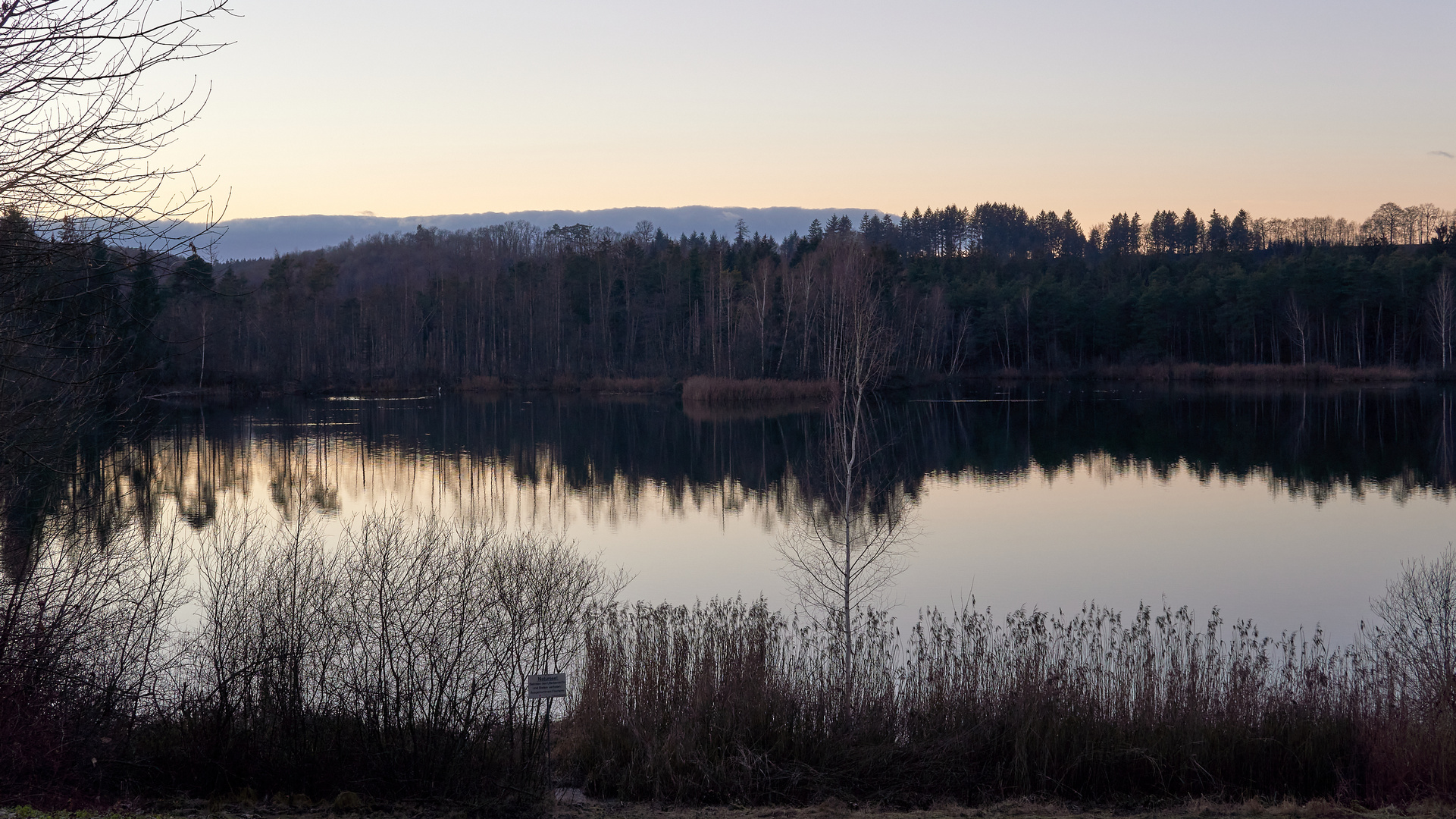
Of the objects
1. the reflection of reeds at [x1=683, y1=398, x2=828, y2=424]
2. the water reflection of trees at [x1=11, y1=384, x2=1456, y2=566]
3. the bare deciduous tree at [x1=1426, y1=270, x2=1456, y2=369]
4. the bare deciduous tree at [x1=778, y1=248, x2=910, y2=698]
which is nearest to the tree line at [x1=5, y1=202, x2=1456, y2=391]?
the bare deciduous tree at [x1=1426, y1=270, x2=1456, y2=369]

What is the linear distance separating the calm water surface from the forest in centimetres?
1593

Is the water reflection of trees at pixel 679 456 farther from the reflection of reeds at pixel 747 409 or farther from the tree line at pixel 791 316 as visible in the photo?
the tree line at pixel 791 316

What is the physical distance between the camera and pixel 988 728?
927 cm

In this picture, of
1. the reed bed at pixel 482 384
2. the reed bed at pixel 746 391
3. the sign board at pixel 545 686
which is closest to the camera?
the sign board at pixel 545 686

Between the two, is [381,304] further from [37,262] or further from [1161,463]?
[37,262]

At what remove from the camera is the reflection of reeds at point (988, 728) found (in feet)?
28.4

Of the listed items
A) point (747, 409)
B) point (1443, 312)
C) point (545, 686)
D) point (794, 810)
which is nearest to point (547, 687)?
point (545, 686)

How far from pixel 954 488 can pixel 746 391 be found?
105 feet

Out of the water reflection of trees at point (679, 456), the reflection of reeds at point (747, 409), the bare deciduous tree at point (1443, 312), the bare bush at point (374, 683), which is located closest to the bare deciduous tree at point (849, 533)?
the water reflection of trees at point (679, 456)

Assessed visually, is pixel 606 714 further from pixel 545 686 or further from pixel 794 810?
pixel 794 810

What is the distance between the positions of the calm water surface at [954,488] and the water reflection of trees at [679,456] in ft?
0.54

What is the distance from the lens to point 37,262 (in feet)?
18.5

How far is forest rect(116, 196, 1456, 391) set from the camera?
6738 cm

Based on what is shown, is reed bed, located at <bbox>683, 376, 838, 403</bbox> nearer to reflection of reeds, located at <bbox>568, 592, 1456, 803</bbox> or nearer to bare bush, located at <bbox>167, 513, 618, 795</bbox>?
reflection of reeds, located at <bbox>568, 592, 1456, 803</bbox>
